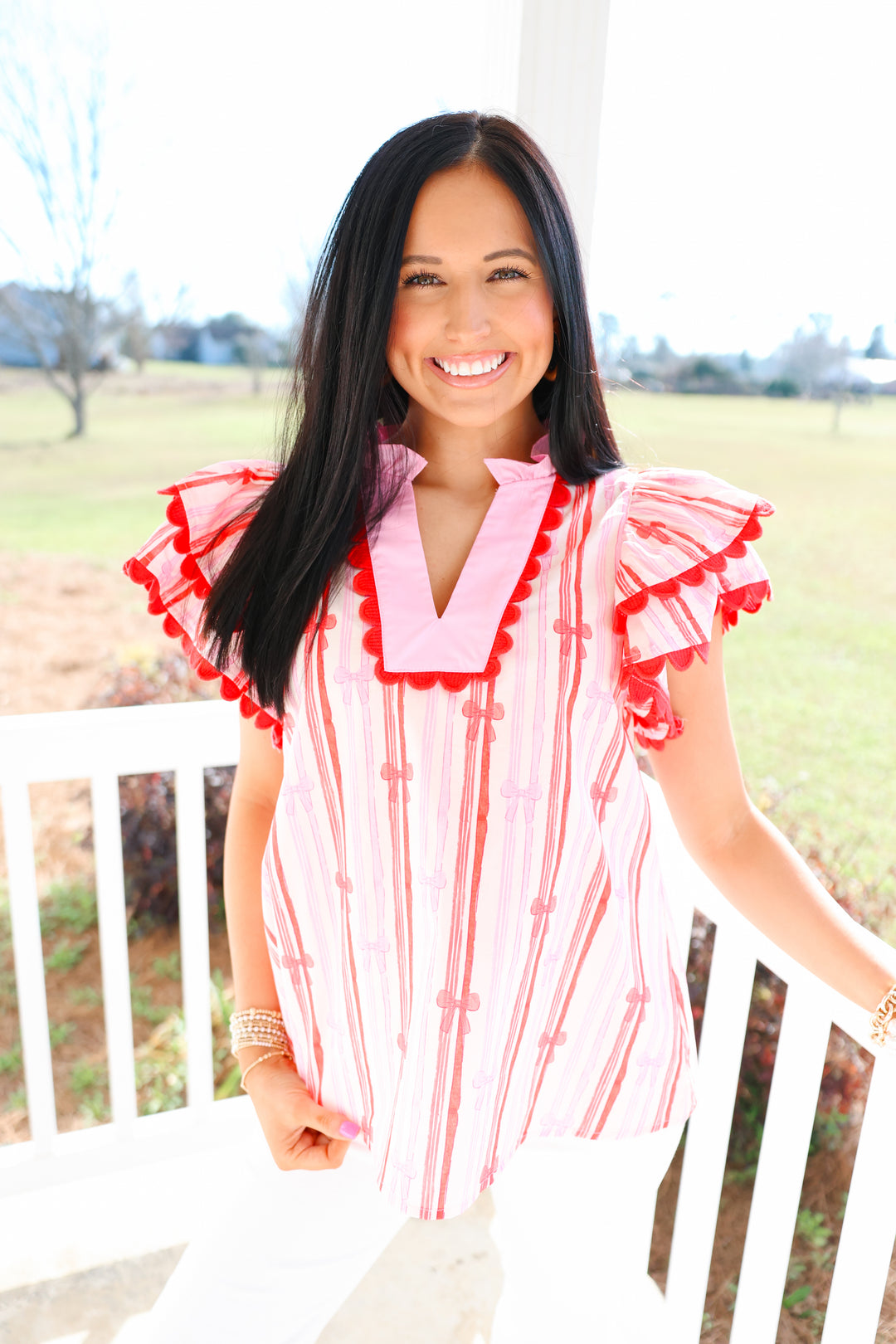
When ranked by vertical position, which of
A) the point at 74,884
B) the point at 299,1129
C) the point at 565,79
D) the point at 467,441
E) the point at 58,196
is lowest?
the point at 74,884

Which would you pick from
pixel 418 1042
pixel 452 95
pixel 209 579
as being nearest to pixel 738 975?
pixel 418 1042

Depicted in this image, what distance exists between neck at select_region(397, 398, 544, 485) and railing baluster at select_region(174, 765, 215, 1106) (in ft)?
2.81

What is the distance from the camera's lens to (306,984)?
1.07 metres

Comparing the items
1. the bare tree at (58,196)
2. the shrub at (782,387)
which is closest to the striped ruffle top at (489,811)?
the bare tree at (58,196)

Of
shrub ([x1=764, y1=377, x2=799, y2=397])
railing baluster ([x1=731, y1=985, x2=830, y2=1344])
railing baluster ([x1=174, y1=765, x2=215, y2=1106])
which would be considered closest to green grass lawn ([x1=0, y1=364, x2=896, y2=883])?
shrub ([x1=764, y1=377, x2=799, y2=397])

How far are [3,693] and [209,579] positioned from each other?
5772 millimetres

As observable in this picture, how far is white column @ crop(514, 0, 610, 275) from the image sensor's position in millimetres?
1408

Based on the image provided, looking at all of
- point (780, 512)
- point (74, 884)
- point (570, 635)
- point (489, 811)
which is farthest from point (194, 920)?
point (780, 512)

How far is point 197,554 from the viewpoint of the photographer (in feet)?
3.50

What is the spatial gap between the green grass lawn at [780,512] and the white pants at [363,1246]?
4705 mm

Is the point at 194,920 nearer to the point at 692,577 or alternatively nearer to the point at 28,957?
the point at 28,957

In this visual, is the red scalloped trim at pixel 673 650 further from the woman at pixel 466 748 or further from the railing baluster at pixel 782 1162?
the railing baluster at pixel 782 1162

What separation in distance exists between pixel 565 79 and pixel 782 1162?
1.55 meters

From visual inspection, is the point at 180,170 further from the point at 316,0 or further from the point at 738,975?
the point at 738,975
